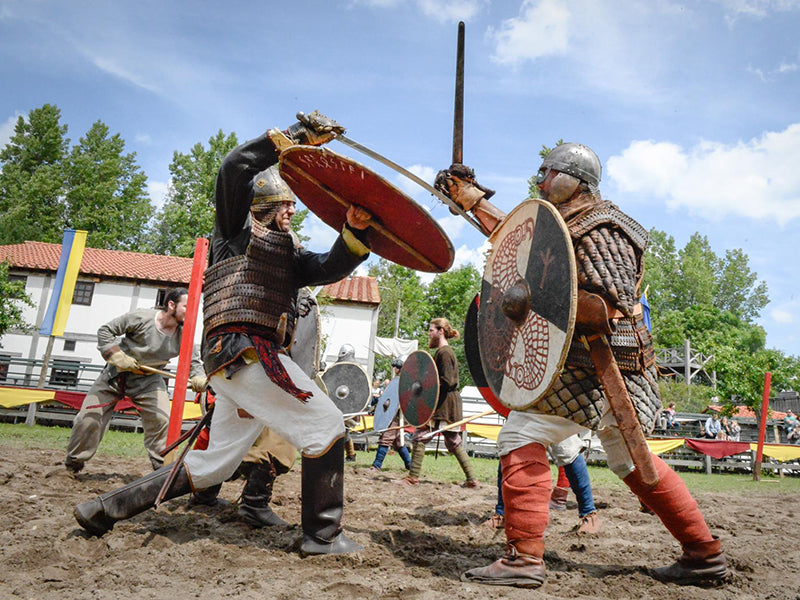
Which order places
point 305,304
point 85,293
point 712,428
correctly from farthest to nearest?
point 85,293 → point 712,428 → point 305,304

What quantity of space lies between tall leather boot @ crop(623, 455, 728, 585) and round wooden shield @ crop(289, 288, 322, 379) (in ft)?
7.06

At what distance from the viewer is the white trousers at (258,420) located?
260 centimetres

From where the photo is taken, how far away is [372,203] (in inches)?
108

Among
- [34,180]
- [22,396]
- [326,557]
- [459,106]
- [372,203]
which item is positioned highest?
[34,180]

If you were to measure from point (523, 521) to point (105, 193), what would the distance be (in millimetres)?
32901

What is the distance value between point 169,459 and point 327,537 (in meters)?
2.55

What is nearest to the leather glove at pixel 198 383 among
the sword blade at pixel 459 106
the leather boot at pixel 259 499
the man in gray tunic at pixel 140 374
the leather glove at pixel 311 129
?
the man in gray tunic at pixel 140 374

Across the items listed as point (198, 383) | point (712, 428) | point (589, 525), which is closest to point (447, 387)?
point (198, 383)

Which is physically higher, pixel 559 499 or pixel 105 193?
pixel 105 193

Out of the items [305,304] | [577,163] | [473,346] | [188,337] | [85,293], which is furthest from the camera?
[85,293]

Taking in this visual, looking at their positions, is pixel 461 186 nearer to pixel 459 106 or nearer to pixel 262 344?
pixel 459 106

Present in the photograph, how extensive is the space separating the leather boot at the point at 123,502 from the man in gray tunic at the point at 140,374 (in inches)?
76.0

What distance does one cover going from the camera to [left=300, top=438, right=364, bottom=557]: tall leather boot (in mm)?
2510

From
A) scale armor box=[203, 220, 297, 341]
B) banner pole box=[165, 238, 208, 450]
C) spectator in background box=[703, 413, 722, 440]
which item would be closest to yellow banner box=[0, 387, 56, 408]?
banner pole box=[165, 238, 208, 450]
